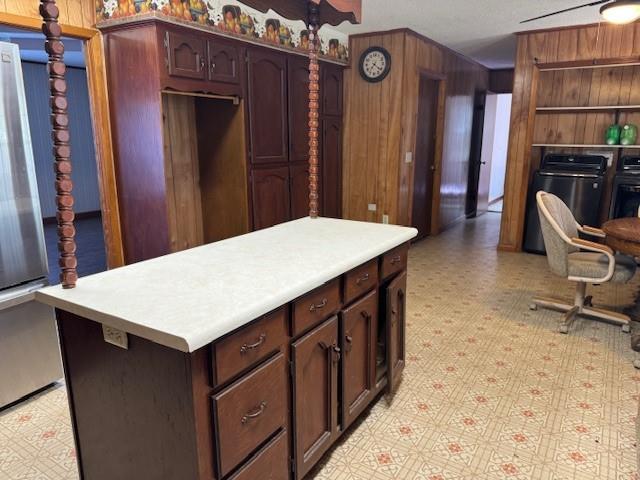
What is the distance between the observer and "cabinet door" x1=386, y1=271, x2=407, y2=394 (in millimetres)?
2184

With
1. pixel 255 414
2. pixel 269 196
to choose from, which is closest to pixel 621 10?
pixel 269 196

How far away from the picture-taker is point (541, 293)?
4.04 m

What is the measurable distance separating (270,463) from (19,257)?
1634mm

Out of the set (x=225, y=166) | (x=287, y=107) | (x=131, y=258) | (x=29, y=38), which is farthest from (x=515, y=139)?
(x=29, y=38)

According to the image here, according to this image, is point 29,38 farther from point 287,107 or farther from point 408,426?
point 408,426

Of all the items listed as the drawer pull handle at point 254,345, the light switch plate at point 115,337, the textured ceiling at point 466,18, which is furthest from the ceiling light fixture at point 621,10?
the light switch plate at point 115,337

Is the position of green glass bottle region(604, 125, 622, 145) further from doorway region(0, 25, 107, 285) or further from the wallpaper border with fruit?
doorway region(0, 25, 107, 285)

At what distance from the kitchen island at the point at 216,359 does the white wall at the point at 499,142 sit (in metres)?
7.80

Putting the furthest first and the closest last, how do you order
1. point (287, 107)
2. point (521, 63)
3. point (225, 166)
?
point (521, 63)
point (287, 107)
point (225, 166)

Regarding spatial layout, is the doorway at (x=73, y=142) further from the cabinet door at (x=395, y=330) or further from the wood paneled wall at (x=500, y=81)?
the wood paneled wall at (x=500, y=81)

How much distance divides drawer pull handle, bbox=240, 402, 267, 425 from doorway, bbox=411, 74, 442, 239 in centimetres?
445

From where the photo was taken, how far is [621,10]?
2.89m

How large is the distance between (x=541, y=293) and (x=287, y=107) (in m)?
2.77

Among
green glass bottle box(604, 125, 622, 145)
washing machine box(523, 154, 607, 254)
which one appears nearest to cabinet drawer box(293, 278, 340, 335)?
washing machine box(523, 154, 607, 254)
